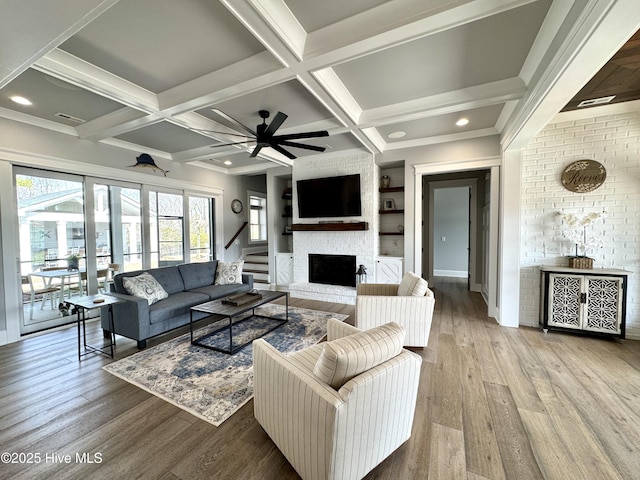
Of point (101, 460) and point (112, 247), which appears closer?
point (101, 460)

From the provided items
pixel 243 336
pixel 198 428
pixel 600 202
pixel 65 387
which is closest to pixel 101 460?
pixel 198 428

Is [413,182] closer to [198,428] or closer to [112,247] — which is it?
[198,428]

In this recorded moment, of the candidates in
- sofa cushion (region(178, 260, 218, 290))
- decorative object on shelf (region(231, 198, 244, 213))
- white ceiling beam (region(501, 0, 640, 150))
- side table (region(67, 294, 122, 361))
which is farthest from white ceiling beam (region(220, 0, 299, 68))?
decorative object on shelf (region(231, 198, 244, 213))

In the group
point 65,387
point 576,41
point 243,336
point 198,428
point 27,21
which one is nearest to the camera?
point 27,21

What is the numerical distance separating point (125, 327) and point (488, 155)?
5507mm

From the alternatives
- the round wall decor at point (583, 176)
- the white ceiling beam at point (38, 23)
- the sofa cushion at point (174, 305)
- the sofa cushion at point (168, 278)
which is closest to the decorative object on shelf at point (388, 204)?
the round wall decor at point (583, 176)

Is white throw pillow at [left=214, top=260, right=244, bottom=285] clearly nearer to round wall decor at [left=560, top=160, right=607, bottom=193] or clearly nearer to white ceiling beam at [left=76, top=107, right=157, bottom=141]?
white ceiling beam at [left=76, top=107, right=157, bottom=141]

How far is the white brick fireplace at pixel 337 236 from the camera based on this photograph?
4961 mm

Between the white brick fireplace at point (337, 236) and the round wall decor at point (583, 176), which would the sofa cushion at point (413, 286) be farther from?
the round wall decor at point (583, 176)

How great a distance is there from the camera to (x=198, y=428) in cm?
183

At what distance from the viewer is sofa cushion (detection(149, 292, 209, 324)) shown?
10.3ft

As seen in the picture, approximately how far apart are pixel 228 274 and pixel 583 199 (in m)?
5.34

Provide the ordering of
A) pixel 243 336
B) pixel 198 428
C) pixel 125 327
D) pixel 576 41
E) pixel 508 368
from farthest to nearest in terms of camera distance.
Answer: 1. pixel 243 336
2. pixel 125 327
3. pixel 508 368
4. pixel 198 428
5. pixel 576 41

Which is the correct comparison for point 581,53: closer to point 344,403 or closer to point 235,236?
point 344,403
